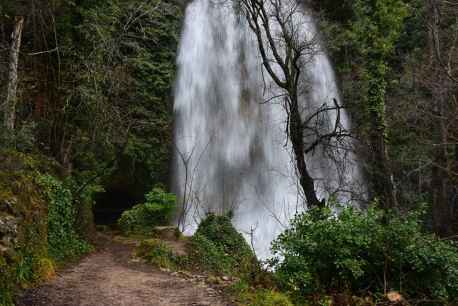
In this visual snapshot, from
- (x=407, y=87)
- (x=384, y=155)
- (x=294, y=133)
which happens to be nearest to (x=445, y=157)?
(x=384, y=155)

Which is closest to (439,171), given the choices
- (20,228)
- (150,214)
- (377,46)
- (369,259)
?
(377,46)

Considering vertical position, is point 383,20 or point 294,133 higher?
point 383,20

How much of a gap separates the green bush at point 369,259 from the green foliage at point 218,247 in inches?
136

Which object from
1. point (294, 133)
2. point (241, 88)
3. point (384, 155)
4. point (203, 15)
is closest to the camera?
point (294, 133)

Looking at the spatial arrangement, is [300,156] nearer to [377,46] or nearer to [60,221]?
[60,221]

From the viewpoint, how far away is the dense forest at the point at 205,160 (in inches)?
269

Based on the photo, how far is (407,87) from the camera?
16.9 m

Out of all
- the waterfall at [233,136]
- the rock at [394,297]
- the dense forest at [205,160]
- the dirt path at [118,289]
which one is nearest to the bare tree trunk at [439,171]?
the dense forest at [205,160]

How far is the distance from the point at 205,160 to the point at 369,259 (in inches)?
411

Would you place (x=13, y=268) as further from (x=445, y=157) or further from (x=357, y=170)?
(x=357, y=170)

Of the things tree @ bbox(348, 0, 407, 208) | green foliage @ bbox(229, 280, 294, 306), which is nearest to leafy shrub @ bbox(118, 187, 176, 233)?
tree @ bbox(348, 0, 407, 208)

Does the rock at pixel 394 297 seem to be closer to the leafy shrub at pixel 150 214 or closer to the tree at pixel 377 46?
the tree at pixel 377 46

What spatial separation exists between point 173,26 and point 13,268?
47.1ft

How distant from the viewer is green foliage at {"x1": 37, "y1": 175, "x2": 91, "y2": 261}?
8211 millimetres
